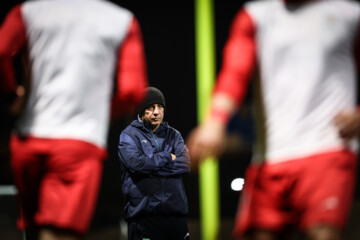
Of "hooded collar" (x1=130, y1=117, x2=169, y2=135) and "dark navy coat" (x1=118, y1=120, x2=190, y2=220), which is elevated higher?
"hooded collar" (x1=130, y1=117, x2=169, y2=135)

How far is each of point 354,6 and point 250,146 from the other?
93.8 inches

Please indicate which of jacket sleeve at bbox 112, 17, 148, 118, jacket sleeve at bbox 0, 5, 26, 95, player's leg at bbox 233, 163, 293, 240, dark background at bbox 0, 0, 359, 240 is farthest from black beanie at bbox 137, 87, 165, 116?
player's leg at bbox 233, 163, 293, 240

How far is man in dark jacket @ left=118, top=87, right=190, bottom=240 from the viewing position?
312 centimetres

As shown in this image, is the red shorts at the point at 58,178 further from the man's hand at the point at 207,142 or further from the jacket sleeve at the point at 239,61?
the jacket sleeve at the point at 239,61

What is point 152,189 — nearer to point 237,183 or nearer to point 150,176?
point 150,176

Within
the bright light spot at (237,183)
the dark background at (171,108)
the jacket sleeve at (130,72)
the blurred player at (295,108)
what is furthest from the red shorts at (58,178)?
the bright light spot at (237,183)

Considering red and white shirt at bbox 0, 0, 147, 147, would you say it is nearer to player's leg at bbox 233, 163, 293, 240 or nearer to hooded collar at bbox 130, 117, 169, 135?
player's leg at bbox 233, 163, 293, 240

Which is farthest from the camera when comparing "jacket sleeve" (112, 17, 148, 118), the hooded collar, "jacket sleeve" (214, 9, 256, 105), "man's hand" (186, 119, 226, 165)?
the hooded collar

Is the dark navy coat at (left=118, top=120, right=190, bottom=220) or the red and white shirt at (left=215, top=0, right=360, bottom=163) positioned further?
the dark navy coat at (left=118, top=120, right=190, bottom=220)

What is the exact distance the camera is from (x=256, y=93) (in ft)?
5.92

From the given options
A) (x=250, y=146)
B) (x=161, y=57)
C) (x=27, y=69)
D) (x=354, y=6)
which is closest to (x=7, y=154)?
(x=161, y=57)

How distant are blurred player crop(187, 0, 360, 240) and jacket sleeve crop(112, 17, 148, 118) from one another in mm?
315

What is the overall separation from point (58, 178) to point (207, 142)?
54 cm

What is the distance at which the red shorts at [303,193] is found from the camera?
1.62 m
